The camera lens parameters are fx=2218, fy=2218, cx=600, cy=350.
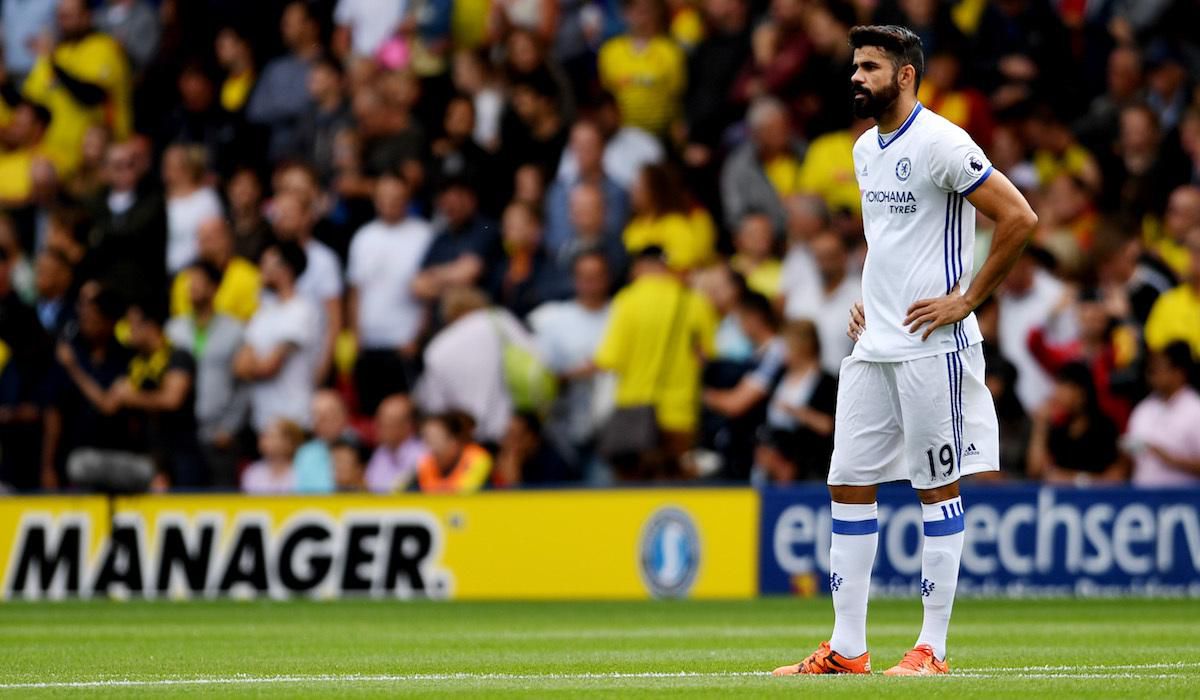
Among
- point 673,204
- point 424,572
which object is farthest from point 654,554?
point 673,204

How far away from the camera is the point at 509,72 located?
1969cm

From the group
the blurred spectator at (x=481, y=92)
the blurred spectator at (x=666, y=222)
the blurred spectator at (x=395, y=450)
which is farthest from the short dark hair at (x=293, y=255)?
the blurred spectator at (x=666, y=222)

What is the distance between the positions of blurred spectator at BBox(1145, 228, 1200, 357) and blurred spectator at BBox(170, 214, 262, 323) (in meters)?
7.34

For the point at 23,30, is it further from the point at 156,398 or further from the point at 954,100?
the point at 954,100

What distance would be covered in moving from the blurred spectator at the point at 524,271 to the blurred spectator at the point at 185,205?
3.00 meters

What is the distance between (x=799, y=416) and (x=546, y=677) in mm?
7880

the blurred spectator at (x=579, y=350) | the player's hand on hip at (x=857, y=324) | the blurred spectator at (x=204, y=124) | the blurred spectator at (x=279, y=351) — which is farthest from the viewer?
the blurred spectator at (x=204, y=124)

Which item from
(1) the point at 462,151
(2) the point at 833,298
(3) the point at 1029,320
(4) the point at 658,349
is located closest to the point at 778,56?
(1) the point at 462,151

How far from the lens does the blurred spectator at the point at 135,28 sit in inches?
885

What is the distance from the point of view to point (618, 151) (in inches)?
743

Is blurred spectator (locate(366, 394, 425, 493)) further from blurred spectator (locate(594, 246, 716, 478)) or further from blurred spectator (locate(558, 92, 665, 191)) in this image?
blurred spectator (locate(558, 92, 665, 191))

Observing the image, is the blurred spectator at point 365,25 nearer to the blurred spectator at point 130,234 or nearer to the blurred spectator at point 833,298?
the blurred spectator at point 130,234

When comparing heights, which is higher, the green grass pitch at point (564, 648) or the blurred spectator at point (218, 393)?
the blurred spectator at point (218, 393)

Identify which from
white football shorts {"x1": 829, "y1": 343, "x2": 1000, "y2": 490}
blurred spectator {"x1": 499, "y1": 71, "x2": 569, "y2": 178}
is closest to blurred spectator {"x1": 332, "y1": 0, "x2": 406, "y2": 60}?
blurred spectator {"x1": 499, "y1": 71, "x2": 569, "y2": 178}
